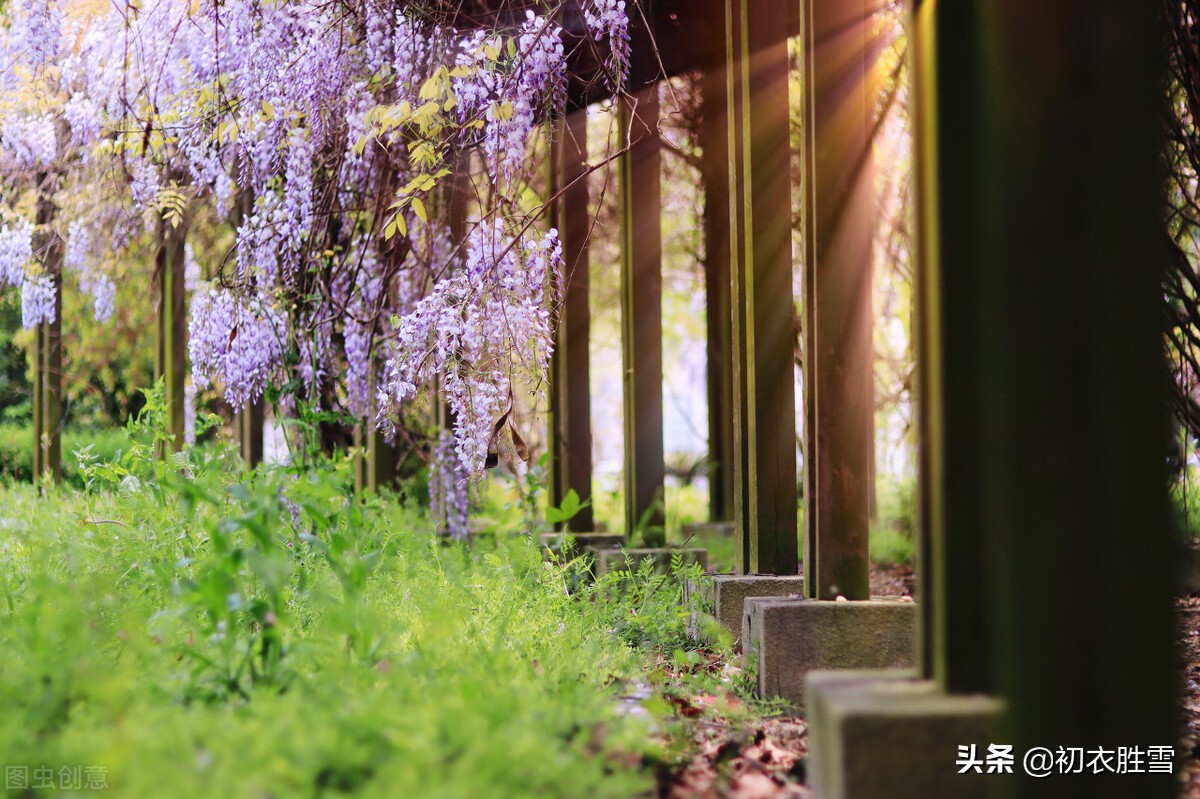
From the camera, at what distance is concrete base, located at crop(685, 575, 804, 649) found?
11.3 feet

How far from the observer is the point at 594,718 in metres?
1.96

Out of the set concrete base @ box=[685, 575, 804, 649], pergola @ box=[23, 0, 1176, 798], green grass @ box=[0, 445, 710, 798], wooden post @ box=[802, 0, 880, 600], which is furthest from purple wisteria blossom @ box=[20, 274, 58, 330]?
pergola @ box=[23, 0, 1176, 798]

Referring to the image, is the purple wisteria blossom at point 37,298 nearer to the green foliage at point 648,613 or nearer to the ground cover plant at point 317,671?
the ground cover plant at point 317,671

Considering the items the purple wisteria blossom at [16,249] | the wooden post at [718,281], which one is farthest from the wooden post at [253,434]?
the wooden post at [718,281]

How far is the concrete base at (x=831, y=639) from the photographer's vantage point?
2785 millimetres

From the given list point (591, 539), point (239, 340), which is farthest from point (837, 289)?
point (239, 340)

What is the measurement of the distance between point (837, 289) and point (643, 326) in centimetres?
211

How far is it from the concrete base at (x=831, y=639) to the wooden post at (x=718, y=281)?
9.16ft

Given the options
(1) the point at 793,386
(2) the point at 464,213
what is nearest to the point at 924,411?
(1) the point at 793,386

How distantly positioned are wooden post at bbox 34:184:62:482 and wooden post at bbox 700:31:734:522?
440 cm

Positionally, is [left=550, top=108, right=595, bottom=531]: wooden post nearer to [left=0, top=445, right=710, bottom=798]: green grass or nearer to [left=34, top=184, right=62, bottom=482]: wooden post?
[left=0, top=445, right=710, bottom=798]: green grass

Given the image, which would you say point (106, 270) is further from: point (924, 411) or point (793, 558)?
point (924, 411)

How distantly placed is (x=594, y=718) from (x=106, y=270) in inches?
237

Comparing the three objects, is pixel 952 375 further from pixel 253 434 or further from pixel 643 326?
pixel 253 434
